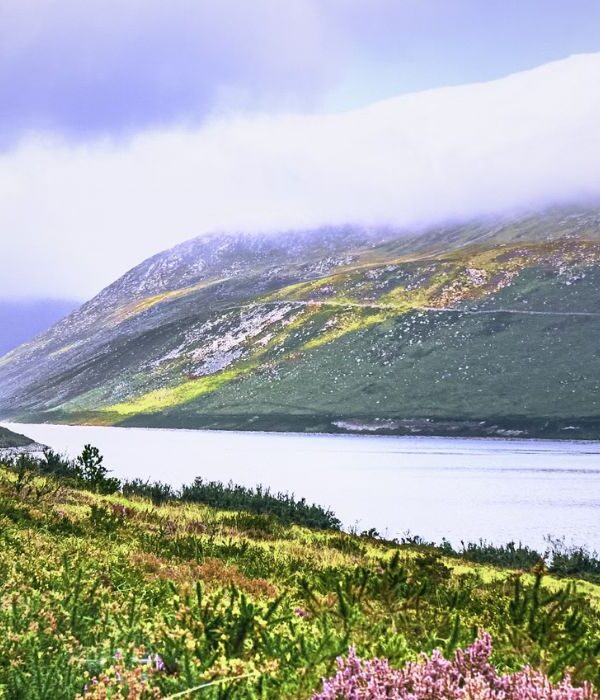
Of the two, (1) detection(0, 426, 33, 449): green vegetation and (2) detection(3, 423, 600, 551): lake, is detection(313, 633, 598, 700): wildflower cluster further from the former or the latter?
(1) detection(0, 426, 33, 449): green vegetation

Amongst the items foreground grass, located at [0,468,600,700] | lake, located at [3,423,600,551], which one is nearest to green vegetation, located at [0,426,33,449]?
lake, located at [3,423,600,551]

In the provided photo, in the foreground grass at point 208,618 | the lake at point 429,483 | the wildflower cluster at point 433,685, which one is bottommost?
the lake at point 429,483

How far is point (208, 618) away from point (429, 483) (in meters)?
60.1

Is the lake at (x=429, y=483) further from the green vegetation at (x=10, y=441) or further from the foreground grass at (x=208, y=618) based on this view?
the foreground grass at (x=208, y=618)

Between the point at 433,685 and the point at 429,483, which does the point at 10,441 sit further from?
the point at 433,685

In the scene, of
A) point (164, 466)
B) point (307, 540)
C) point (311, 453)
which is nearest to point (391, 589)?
point (307, 540)

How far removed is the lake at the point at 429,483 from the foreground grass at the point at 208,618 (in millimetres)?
24261

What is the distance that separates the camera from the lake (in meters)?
42.7

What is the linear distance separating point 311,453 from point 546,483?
38934 mm

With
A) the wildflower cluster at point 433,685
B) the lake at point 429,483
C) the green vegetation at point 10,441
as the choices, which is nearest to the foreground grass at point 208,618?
the wildflower cluster at point 433,685

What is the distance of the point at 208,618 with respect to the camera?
23.1 ft

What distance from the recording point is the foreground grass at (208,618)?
17.8ft

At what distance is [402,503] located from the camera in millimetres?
51281

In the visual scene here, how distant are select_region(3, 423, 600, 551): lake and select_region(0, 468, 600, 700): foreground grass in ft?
79.6
